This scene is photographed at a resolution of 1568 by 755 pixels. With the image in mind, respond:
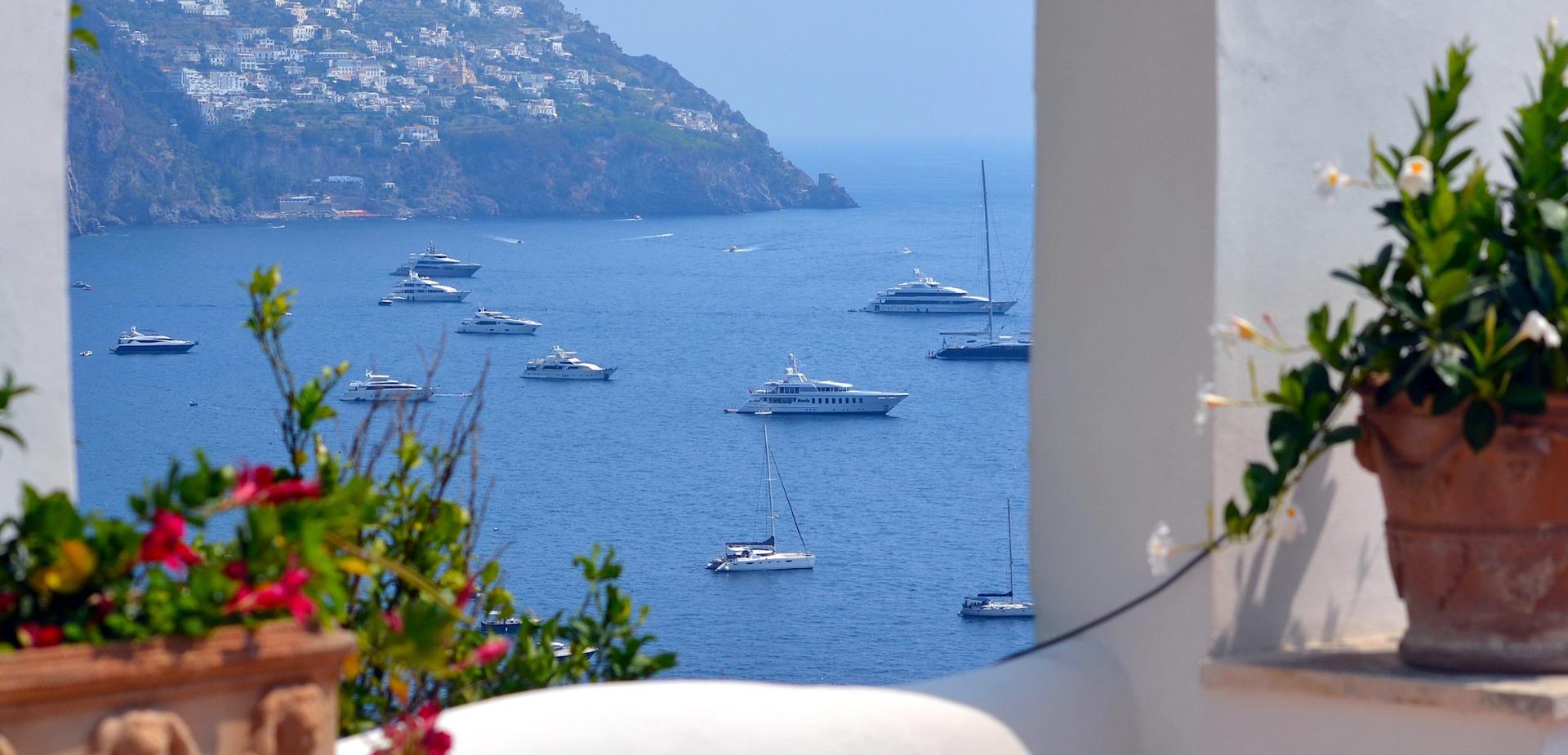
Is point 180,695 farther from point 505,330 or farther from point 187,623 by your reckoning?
point 505,330

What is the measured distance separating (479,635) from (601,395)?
4028 cm

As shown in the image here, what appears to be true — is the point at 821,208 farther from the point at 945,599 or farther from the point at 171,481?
the point at 171,481

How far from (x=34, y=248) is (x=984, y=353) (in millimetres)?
46176

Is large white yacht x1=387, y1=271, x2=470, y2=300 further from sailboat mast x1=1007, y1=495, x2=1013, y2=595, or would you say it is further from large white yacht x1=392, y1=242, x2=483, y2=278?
sailboat mast x1=1007, y1=495, x2=1013, y2=595

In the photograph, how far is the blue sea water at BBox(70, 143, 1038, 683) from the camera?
100 ft

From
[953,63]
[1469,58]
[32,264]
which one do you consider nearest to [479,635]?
[32,264]

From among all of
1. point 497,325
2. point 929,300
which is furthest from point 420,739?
point 929,300

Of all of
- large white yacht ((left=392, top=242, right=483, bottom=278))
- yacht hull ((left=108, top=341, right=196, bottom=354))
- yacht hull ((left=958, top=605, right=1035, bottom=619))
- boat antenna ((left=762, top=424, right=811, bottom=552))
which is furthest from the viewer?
large white yacht ((left=392, top=242, right=483, bottom=278))

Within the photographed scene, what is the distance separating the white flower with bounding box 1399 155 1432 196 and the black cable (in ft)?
1.28

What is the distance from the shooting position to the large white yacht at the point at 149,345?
42.5 metres

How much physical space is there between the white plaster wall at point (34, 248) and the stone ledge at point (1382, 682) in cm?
117

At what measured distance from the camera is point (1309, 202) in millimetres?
1651

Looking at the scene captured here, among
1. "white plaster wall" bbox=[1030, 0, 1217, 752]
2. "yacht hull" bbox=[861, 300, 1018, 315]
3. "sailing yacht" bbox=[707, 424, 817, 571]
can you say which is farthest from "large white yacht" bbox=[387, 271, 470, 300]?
"white plaster wall" bbox=[1030, 0, 1217, 752]

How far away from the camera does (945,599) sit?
30.4m
